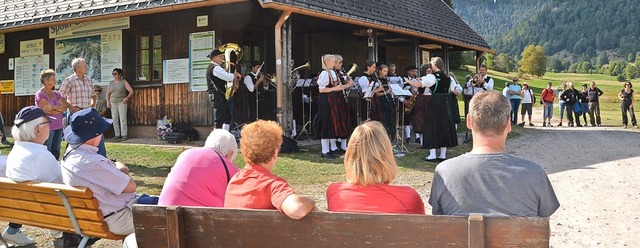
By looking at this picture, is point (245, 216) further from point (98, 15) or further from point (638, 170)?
point (98, 15)

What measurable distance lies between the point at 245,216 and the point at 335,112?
25.2 ft

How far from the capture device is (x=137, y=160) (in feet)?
32.2

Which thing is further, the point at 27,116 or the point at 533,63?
the point at 533,63

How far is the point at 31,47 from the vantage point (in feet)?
49.3

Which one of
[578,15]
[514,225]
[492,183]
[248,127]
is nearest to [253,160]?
[248,127]

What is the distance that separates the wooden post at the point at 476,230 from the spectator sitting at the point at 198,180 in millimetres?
1762

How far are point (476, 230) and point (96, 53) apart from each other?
1302 centimetres

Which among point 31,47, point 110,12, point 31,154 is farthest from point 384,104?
point 31,47

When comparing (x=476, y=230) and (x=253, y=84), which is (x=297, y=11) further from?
(x=476, y=230)

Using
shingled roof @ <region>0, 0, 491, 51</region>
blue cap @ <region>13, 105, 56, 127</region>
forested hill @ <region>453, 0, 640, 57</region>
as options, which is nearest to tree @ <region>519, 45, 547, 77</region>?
shingled roof @ <region>0, 0, 491, 51</region>

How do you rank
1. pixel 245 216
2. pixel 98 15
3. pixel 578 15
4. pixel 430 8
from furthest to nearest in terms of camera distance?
pixel 578 15, pixel 430 8, pixel 98 15, pixel 245 216

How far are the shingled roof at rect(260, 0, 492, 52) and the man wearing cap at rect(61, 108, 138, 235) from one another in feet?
21.3

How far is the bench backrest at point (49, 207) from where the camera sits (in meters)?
3.82

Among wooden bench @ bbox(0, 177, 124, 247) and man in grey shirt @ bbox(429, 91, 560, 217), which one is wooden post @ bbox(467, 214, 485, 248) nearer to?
man in grey shirt @ bbox(429, 91, 560, 217)
